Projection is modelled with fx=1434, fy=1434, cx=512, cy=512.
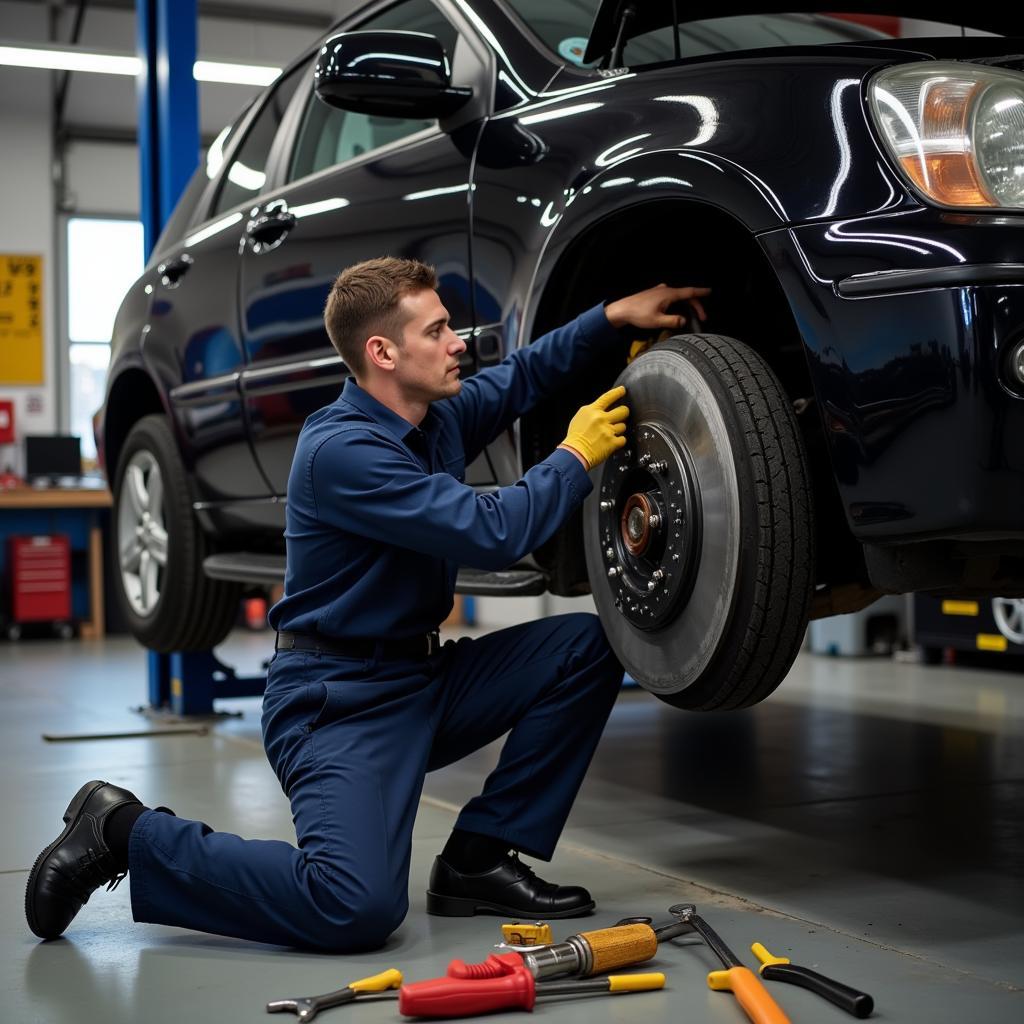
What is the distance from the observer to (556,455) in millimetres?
2041

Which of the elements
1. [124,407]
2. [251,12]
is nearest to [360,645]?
[124,407]

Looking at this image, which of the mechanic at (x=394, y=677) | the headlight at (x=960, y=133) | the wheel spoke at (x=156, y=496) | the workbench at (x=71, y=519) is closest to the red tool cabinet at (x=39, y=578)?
the workbench at (x=71, y=519)

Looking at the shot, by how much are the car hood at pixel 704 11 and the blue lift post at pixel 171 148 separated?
2.57 metres

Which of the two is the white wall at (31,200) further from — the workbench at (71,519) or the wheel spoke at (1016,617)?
the wheel spoke at (1016,617)

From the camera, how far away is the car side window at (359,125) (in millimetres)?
2832

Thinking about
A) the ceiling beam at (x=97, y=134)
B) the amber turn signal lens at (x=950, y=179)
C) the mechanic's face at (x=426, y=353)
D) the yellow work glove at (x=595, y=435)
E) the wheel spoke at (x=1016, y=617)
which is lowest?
the wheel spoke at (x=1016, y=617)

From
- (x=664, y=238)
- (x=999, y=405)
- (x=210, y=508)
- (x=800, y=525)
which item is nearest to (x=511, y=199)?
(x=664, y=238)

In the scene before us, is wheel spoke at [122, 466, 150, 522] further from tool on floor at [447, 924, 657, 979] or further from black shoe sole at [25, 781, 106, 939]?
tool on floor at [447, 924, 657, 979]

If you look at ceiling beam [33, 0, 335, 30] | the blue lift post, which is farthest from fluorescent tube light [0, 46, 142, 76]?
the blue lift post

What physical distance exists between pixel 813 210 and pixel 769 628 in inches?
21.7

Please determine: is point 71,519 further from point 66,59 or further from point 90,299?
point 90,299

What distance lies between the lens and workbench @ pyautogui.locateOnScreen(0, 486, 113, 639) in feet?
30.4

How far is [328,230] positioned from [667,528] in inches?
49.6

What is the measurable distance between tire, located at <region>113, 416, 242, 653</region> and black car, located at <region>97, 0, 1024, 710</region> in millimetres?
857
